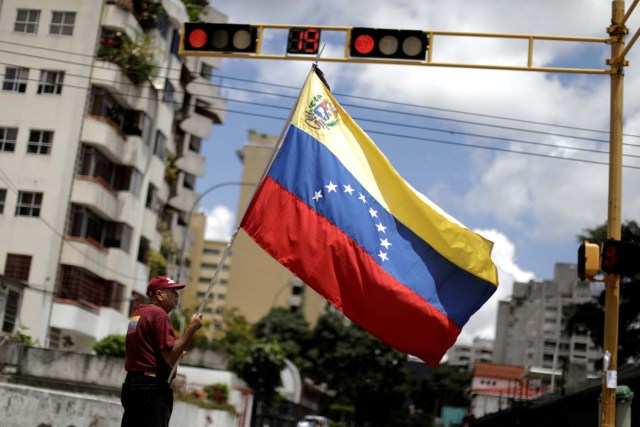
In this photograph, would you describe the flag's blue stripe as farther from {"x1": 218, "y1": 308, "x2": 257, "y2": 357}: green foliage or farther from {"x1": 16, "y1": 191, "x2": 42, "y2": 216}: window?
{"x1": 218, "y1": 308, "x2": 257, "y2": 357}: green foliage

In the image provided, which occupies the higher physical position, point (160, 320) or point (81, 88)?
point (81, 88)

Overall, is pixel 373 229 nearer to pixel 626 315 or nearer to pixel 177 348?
pixel 177 348

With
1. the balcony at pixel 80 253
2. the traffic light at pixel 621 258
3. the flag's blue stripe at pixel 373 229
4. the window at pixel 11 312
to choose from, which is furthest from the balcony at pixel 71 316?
the flag's blue stripe at pixel 373 229

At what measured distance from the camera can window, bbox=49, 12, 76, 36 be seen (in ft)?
140

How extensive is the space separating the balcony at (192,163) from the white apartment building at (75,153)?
9.41 metres

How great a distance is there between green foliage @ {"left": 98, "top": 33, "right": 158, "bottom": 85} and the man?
1424 inches

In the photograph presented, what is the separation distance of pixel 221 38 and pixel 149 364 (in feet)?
25.0

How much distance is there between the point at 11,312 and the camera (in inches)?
1394

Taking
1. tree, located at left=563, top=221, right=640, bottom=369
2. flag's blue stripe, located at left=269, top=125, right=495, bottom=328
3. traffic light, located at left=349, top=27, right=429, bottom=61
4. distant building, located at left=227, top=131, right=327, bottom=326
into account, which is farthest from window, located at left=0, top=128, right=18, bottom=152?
distant building, located at left=227, top=131, right=327, bottom=326

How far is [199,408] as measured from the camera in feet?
98.6

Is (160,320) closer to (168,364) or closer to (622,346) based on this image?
(168,364)

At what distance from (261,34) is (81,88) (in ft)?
96.9

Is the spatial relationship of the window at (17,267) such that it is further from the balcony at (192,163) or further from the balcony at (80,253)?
the balcony at (192,163)

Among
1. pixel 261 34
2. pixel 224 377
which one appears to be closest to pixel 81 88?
pixel 224 377
